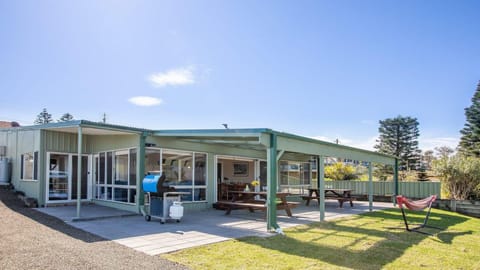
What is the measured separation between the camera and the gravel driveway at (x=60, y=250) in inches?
185

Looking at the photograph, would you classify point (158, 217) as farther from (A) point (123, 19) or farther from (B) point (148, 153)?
(A) point (123, 19)

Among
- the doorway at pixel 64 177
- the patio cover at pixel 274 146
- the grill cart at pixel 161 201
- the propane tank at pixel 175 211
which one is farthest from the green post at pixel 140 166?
the doorway at pixel 64 177

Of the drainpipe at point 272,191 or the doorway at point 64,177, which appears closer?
the drainpipe at point 272,191

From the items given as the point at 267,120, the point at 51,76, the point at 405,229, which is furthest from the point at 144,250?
the point at 267,120

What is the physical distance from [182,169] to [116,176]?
206 centimetres

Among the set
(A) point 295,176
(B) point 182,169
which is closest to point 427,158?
(A) point 295,176

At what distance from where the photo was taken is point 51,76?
13.5m

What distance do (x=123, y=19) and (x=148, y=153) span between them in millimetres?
4002

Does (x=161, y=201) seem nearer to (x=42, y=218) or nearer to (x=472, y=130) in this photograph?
(x=42, y=218)

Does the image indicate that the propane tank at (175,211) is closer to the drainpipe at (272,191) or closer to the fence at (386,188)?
the drainpipe at (272,191)

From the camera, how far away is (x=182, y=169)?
433 inches

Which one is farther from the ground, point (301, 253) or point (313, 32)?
point (313, 32)

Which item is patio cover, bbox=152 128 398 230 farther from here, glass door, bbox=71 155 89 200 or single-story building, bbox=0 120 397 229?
glass door, bbox=71 155 89 200

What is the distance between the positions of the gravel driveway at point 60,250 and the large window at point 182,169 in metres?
3.17
